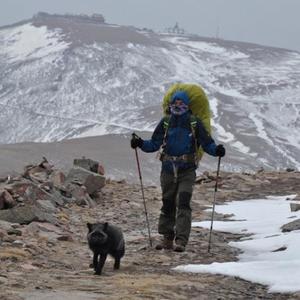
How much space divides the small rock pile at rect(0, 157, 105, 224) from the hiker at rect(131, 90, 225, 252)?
2276mm

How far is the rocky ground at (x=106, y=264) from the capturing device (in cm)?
567

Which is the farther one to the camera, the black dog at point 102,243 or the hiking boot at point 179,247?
the hiking boot at point 179,247

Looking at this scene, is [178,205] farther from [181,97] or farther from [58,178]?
[58,178]

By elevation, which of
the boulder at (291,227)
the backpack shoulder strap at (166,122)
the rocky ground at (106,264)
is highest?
the backpack shoulder strap at (166,122)

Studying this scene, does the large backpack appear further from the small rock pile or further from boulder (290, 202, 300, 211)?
boulder (290, 202, 300, 211)

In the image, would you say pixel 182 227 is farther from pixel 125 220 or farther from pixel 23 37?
pixel 23 37

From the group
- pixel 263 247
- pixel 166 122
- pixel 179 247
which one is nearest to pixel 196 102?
pixel 166 122

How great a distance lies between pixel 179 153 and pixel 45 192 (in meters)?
4.79

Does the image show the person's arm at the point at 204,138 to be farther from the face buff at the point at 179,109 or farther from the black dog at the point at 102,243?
the black dog at the point at 102,243

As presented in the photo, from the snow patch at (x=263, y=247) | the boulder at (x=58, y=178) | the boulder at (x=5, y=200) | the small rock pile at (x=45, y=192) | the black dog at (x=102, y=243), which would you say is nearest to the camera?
the snow patch at (x=263, y=247)

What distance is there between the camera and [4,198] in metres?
10.8

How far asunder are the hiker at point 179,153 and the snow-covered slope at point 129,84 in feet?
135

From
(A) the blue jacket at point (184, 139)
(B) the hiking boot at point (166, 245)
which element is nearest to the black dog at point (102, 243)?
(B) the hiking boot at point (166, 245)

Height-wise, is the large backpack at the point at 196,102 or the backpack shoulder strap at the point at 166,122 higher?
the large backpack at the point at 196,102
